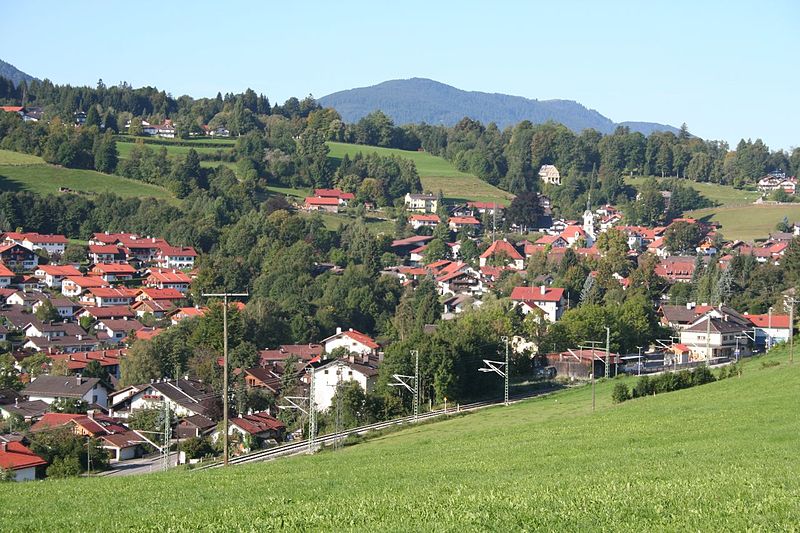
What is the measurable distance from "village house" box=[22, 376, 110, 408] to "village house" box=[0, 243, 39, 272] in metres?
31.0

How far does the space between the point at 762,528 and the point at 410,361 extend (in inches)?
1431

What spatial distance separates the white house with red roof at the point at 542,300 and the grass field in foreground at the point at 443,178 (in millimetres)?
47467

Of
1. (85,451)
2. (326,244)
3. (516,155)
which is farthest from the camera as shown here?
(516,155)

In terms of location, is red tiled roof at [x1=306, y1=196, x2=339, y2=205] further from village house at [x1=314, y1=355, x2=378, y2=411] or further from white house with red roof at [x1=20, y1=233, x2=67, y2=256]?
village house at [x1=314, y1=355, x2=378, y2=411]

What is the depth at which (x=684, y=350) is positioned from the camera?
58.8 meters

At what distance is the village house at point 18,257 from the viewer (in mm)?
79312

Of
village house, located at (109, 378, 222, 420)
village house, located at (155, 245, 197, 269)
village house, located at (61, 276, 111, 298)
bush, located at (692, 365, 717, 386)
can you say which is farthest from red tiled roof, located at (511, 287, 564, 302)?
village house, located at (61, 276, 111, 298)

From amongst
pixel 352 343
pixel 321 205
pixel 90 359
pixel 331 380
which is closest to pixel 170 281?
pixel 90 359

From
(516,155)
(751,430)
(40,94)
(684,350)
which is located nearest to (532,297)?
(684,350)

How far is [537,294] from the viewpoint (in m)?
69.8

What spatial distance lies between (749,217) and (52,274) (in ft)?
228

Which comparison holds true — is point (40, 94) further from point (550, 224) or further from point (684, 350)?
point (684, 350)

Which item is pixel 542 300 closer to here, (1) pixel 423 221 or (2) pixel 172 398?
(2) pixel 172 398

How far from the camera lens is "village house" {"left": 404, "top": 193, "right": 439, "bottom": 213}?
109875 mm
